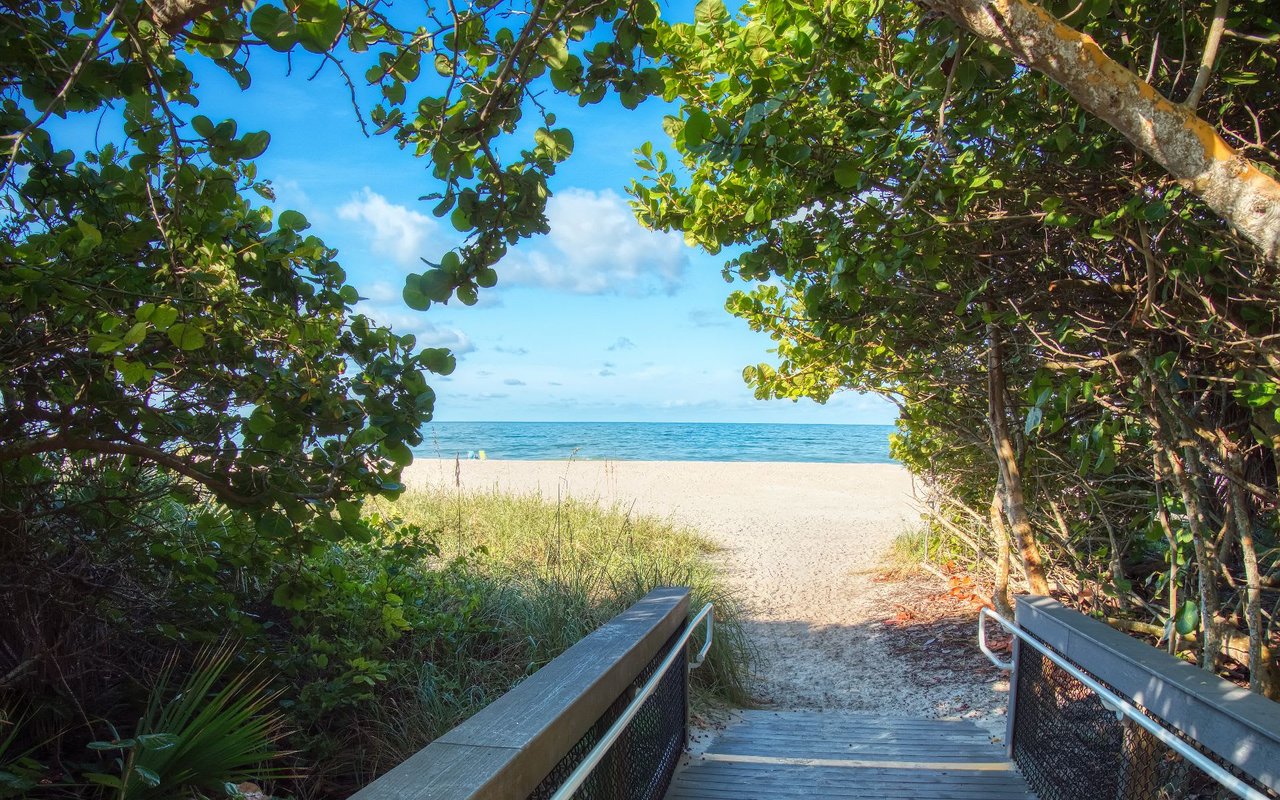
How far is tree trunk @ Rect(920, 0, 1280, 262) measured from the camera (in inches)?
81.4

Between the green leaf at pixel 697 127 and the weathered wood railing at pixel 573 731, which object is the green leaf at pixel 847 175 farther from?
the weathered wood railing at pixel 573 731

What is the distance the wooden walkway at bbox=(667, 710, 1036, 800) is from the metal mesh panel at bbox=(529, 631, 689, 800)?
18cm

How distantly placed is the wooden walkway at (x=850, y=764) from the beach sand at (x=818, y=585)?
3.08ft

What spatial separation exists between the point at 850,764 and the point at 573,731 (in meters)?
2.19

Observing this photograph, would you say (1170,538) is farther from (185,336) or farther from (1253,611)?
(185,336)

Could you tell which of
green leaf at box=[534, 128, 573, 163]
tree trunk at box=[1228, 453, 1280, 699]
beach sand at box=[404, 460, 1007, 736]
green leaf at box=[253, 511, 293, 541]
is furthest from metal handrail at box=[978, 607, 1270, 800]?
green leaf at box=[253, 511, 293, 541]

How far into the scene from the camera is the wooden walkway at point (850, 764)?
362 cm

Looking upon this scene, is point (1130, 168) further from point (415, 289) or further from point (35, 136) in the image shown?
point (35, 136)

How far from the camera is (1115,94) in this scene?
7.03 ft

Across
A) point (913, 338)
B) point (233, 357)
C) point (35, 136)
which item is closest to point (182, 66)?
point (35, 136)

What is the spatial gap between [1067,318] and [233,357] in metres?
3.48

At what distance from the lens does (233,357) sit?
3145 millimetres

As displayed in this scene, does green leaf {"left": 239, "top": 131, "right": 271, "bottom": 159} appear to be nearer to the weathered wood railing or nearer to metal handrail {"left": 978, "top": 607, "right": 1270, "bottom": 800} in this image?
the weathered wood railing

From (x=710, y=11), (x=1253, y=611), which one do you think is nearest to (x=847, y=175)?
(x=710, y=11)
